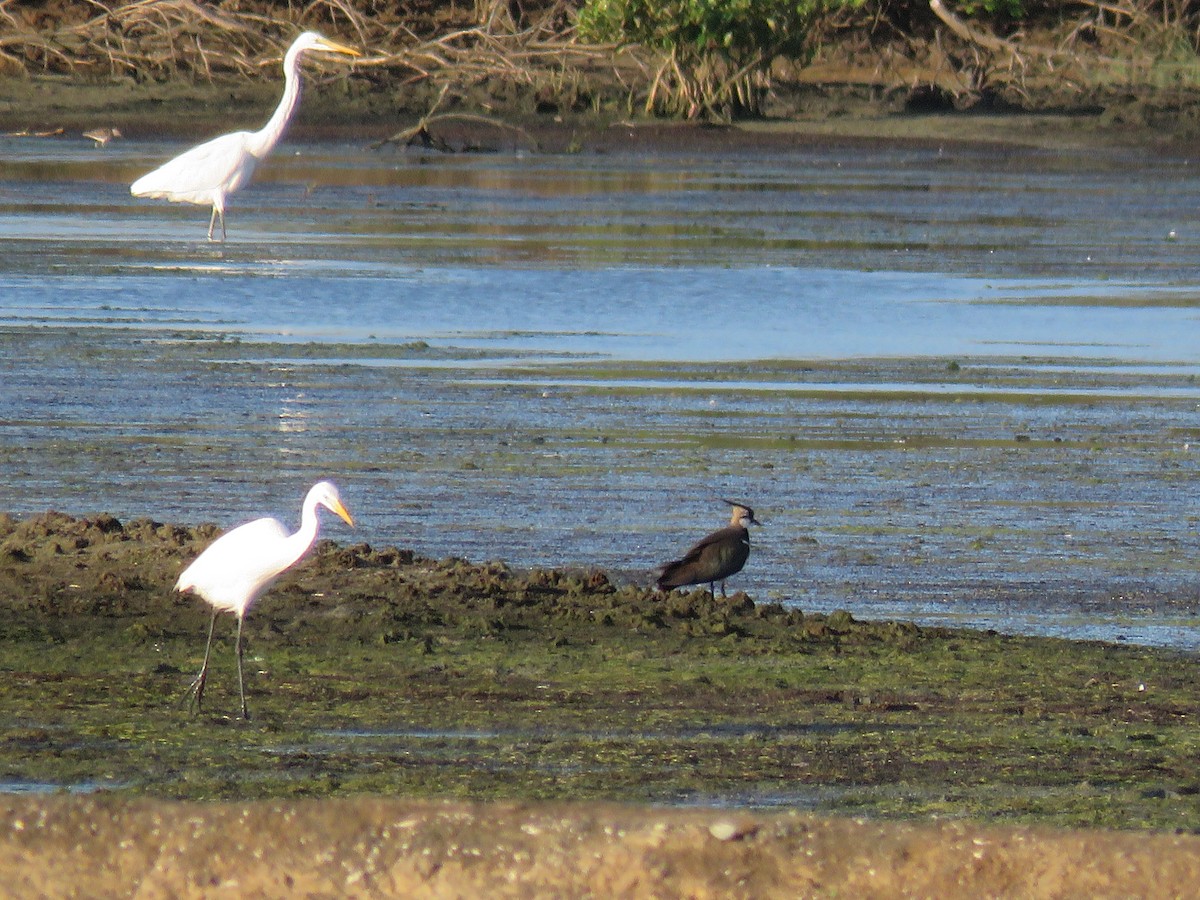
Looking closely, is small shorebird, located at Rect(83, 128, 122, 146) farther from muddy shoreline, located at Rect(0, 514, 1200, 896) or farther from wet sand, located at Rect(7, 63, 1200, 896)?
wet sand, located at Rect(7, 63, 1200, 896)

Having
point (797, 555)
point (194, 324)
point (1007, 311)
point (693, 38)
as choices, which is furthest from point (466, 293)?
point (693, 38)

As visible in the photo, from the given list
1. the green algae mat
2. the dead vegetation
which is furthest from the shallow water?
the dead vegetation

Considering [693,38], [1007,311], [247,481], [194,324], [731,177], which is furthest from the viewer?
[693,38]

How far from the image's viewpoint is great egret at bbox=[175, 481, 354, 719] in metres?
7.39

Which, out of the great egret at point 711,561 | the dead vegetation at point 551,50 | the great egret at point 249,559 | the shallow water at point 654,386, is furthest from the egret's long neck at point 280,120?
the great egret at point 249,559

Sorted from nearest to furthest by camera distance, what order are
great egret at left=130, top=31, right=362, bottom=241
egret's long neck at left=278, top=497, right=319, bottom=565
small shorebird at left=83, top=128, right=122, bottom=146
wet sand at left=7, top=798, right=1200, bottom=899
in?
wet sand at left=7, top=798, right=1200, bottom=899
egret's long neck at left=278, top=497, right=319, bottom=565
great egret at left=130, top=31, right=362, bottom=241
small shorebird at left=83, top=128, right=122, bottom=146

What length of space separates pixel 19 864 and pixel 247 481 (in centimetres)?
572

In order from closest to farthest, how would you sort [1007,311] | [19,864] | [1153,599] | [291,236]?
1. [19,864]
2. [1153,599]
3. [1007,311]
4. [291,236]

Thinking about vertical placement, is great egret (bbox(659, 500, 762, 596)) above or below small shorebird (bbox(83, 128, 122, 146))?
above

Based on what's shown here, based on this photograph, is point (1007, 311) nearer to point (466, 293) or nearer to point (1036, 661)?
point (466, 293)

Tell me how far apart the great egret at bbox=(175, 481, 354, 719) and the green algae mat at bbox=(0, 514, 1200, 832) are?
0.30 m

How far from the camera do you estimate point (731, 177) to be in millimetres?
31766

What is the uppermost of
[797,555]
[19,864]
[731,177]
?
[19,864]

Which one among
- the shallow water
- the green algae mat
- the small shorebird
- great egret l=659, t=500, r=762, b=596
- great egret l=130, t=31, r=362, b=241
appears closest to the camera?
the green algae mat
